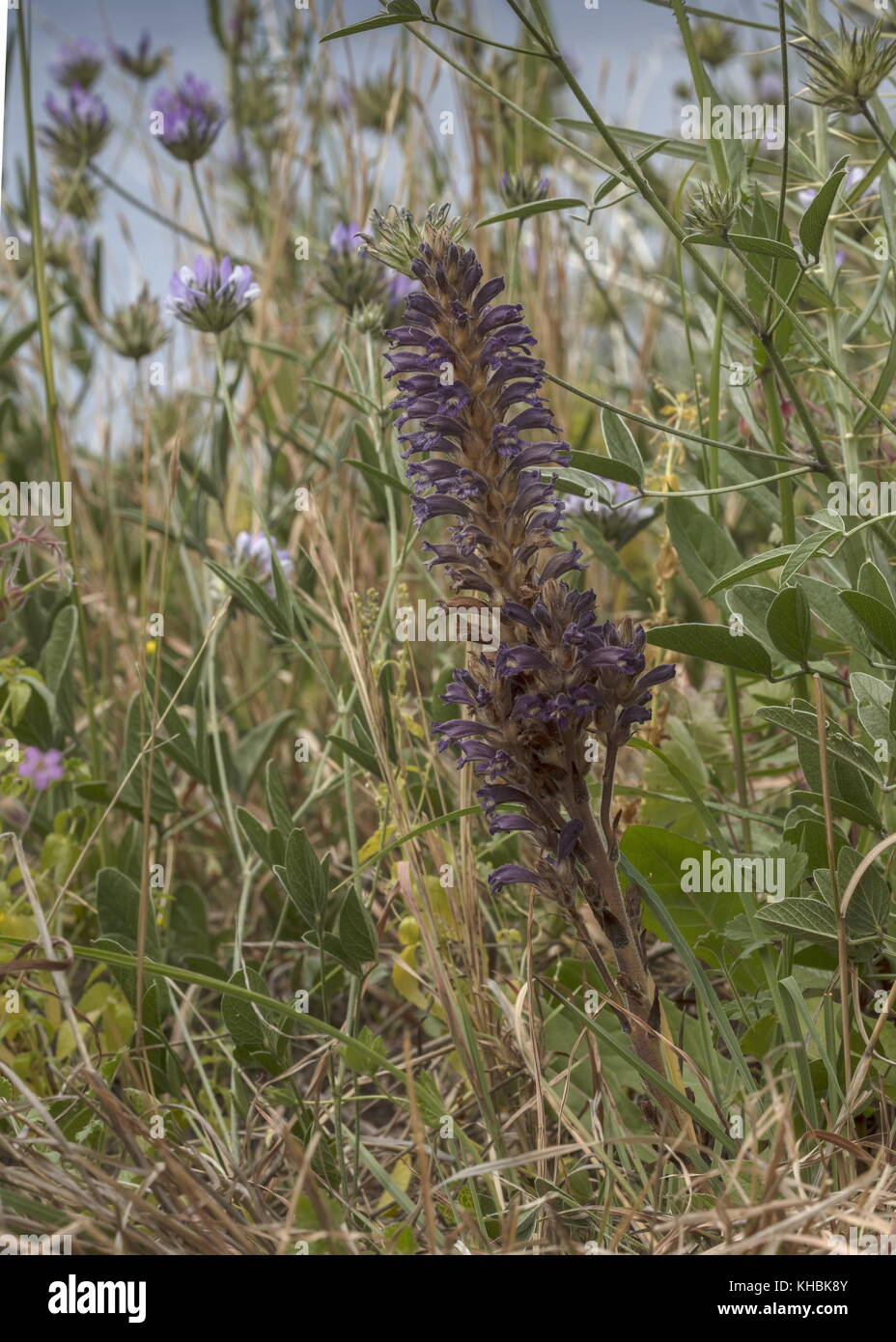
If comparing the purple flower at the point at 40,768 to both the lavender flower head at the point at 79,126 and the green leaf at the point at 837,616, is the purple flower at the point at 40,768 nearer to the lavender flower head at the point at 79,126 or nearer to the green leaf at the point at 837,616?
the green leaf at the point at 837,616

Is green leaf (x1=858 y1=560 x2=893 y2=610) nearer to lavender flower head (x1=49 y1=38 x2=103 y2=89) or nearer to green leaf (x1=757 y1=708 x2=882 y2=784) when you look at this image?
green leaf (x1=757 y1=708 x2=882 y2=784)

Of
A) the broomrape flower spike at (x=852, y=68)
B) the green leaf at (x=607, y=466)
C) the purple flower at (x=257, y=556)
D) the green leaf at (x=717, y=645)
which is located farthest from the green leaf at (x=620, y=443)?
the purple flower at (x=257, y=556)

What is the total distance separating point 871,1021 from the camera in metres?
1.01

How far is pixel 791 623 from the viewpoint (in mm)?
920

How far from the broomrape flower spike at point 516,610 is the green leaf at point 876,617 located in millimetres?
162

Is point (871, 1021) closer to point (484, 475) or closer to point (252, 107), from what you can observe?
point (484, 475)

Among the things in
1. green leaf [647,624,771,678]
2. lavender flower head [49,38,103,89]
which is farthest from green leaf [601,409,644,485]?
lavender flower head [49,38,103,89]

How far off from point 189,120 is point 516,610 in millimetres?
1202

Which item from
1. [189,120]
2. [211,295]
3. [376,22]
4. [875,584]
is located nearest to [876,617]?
[875,584]

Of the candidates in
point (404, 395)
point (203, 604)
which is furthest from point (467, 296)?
point (203, 604)

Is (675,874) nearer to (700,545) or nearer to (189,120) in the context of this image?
(700,545)

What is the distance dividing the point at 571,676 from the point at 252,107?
1963mm

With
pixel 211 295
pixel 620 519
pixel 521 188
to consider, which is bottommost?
pixel 620 519

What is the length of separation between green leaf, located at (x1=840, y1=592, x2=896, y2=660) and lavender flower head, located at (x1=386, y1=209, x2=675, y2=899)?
0.16 m
